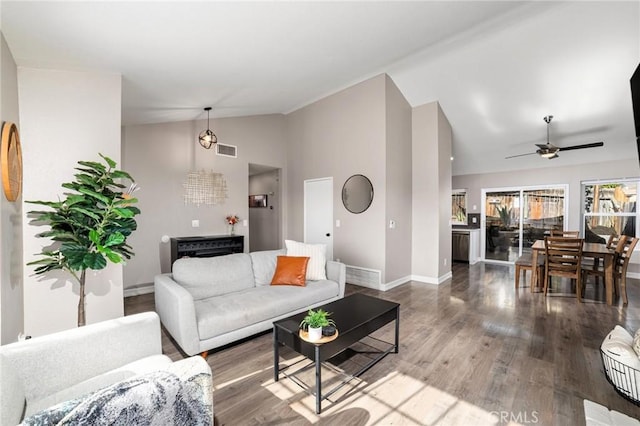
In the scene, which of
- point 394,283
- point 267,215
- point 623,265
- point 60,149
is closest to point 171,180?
point 60,149

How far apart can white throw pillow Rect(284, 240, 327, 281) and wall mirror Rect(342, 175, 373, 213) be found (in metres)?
1.60

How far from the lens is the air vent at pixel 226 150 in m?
4.98

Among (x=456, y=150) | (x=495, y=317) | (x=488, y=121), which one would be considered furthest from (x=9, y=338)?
(x=456, y=150)

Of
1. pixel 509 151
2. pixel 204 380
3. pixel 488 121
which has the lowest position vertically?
pixel 204 380

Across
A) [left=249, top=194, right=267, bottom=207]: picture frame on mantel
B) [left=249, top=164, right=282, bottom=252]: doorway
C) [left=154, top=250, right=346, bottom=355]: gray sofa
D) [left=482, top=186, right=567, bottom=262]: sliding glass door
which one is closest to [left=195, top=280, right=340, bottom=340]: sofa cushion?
[left=154, top=250, right=346, bottom=355]: gray sofa

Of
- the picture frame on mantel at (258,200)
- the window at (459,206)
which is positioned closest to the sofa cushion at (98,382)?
the picture frame on mantel at (258,200)

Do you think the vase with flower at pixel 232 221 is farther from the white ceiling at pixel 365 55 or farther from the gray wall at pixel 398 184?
the gray wall at pixel 398 184

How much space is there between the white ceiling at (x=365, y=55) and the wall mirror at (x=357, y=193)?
5.50ft

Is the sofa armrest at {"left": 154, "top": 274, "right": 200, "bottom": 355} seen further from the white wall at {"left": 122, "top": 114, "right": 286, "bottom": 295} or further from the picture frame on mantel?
the picture frame on mantel

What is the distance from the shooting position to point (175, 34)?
→ 2.13 m

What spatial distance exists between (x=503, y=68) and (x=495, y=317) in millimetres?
3615

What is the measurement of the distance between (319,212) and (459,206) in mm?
4729

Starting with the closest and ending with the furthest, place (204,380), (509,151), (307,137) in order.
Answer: (204,380), (307,137), (509,151)

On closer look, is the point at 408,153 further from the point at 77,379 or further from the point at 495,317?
the point at 77,379
